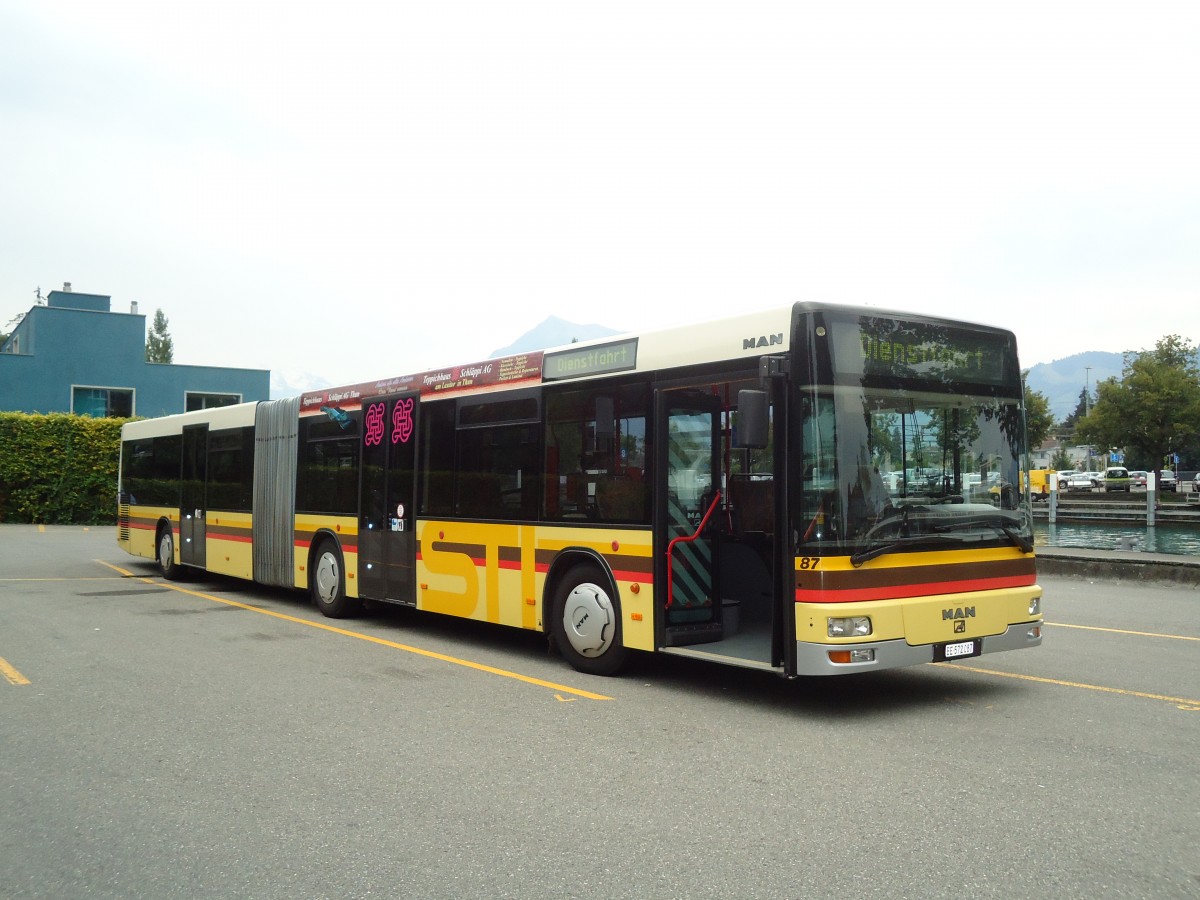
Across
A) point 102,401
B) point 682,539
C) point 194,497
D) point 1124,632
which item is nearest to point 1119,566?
point 1124,632

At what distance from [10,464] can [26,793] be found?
31080 mm

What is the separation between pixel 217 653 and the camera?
31.8ft

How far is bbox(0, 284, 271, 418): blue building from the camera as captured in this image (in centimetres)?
4003

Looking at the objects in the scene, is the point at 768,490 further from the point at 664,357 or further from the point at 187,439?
the point at 187,439

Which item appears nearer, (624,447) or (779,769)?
(779,769)

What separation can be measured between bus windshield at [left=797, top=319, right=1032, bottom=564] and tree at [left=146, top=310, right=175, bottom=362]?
337 ft

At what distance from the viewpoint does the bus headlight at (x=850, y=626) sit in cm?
671

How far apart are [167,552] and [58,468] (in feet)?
60.1

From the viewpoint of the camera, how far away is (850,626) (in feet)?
22.1

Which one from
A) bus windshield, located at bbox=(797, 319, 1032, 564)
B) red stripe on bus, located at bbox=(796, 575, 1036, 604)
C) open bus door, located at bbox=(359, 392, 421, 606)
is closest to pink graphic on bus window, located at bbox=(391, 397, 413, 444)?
open bus door, located at bbox=(359, 392, 421, 606)

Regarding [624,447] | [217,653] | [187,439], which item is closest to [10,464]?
[187,439]

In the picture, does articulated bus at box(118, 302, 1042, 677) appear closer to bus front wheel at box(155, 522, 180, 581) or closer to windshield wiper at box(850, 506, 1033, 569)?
windshield wiper at box(850, 506, 1033, 569)

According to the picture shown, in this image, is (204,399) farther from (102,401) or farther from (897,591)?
(897,591)

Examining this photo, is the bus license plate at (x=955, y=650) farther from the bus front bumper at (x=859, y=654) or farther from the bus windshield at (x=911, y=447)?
the bus windshield at (x=911, y=447)
